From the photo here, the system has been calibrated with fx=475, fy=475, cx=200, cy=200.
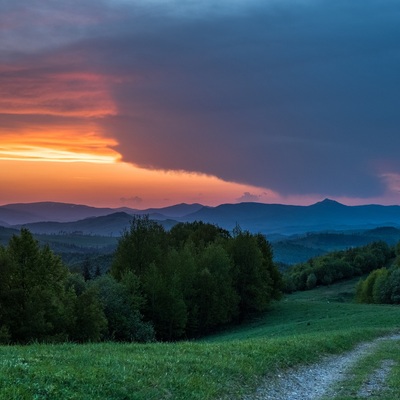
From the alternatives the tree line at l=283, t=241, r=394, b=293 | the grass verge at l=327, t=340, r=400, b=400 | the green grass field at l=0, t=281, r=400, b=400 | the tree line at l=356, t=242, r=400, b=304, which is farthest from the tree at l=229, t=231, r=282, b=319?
the tree line at l=283, t=241, r=394, b=293

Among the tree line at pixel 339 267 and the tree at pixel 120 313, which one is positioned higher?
the tree at pixel 120 313

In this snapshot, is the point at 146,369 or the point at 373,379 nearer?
the point at 146,369

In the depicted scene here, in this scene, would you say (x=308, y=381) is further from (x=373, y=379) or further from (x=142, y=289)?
(x=142, y=289)

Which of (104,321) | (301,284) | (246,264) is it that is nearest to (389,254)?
(301,284)

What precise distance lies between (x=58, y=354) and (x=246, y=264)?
5875 centimetres

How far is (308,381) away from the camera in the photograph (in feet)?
59.2

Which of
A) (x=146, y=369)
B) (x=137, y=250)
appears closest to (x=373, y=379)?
(x=146, y=369)

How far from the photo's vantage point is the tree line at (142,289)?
39.3 metres

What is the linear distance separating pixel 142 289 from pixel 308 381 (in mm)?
43819

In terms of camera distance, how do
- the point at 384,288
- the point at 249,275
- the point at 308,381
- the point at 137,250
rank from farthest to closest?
the point at 384,288 < the point at 249,275 < the point at 137,250 < the point at 308,381

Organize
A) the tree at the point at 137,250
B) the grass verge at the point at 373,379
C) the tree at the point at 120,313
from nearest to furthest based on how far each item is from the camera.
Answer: the grass verge at the point at 373,379
the tree at the point at 120,313
the tree at the point at 137,250

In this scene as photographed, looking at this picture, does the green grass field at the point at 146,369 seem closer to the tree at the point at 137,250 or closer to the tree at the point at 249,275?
the tree at the point at 137,250

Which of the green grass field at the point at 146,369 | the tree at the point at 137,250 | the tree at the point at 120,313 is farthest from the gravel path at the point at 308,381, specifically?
the tree at the point at 137,250

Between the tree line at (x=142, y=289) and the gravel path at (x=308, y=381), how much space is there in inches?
817
